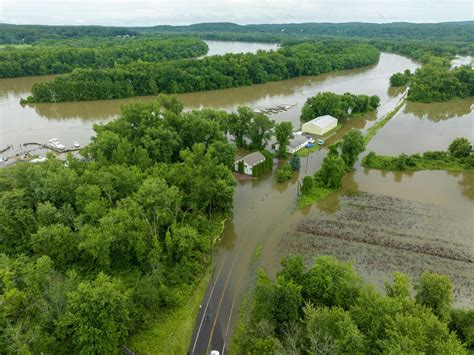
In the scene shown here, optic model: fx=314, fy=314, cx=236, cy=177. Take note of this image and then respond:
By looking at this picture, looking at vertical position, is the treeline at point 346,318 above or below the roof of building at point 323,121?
below

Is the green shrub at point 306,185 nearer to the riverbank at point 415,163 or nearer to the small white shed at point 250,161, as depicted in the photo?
the small white shed at point 250,161

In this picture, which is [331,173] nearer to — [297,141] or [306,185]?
[306,185]

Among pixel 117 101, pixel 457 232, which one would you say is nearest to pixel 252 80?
pixel 117 101

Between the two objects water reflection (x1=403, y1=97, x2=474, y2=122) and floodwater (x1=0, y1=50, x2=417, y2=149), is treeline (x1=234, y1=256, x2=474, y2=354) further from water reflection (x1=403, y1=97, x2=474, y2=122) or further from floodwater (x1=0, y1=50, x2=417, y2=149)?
water reflection (x1=403, y1=97, x2=474, y2=122)

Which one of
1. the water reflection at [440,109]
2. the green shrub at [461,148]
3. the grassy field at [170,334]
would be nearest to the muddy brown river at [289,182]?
the water reflection at [440,109]

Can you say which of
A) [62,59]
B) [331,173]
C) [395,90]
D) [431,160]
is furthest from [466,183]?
[62,59]

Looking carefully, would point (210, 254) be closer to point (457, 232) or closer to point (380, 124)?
point (457, 232)
